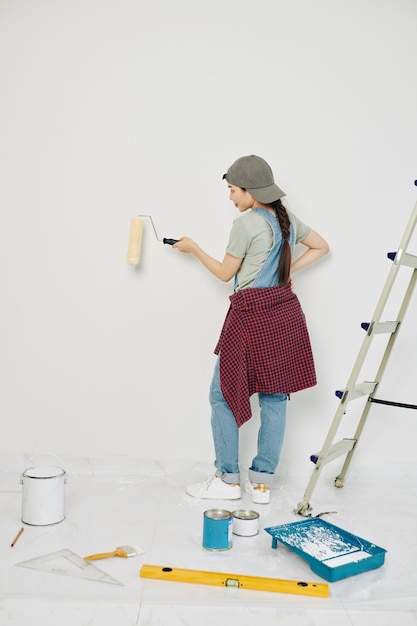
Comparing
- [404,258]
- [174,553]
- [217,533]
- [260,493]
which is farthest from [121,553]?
[404,258]

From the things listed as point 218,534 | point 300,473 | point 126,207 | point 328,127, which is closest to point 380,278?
point 328,127

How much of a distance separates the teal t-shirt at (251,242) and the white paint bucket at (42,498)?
1.03 metres

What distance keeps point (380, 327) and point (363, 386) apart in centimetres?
26

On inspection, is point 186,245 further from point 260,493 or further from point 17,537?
point 17,537

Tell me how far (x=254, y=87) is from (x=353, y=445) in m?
1.57

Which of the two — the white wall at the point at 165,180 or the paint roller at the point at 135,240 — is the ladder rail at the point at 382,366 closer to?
the white wall at the point at 165,180

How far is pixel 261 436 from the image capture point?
2.76 meters

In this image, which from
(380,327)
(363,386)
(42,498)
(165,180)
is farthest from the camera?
(165,180)

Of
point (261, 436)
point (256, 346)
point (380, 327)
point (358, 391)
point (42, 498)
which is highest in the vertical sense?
point (380, 327)

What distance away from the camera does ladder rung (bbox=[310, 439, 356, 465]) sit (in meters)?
2.51

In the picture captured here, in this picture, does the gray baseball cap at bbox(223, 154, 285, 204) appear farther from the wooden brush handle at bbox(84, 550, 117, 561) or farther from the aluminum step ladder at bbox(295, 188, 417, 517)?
the wooden brush handle at bbox(84, 550, 117, 561)

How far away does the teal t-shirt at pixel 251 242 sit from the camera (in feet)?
8.58

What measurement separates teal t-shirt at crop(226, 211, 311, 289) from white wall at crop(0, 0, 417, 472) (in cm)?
30

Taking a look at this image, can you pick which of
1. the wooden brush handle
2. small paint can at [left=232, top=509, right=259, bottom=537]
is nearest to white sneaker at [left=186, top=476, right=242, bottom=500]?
small paint can at [left=232, top=509, right=259, bottom=537]
